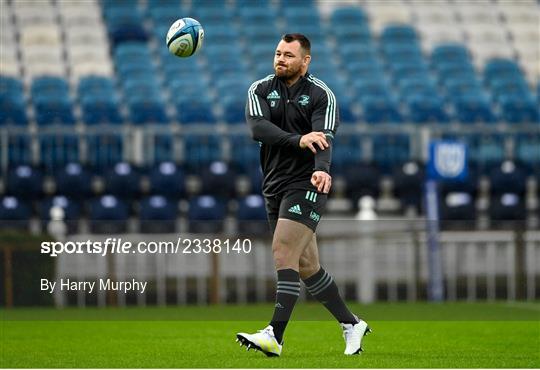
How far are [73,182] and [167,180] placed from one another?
1356 millimetres

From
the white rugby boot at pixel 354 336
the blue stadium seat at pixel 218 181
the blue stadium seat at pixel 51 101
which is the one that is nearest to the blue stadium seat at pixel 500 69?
the blue stadium seat at pixel 218 181

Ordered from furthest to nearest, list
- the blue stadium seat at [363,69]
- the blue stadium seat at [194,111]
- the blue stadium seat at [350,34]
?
the blue stadium seat at [350,34] < the blue stadium seat at [363,69] < the blue stadium seat at [194,111]

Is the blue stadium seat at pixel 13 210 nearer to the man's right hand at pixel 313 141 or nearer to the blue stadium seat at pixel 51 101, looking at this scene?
the blue stadium seat at pixel 51 101

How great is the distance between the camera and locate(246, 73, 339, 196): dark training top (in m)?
7.97

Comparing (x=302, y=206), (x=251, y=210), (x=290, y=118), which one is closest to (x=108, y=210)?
(x=251, y=210)

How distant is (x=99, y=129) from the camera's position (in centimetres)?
2020

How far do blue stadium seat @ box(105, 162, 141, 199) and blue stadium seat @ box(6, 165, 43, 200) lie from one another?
1002 mm

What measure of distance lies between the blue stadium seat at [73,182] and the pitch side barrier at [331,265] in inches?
102

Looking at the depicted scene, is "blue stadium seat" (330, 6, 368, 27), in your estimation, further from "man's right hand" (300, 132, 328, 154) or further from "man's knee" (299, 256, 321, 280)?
"man's right hand" (300, 132, 328, 154)

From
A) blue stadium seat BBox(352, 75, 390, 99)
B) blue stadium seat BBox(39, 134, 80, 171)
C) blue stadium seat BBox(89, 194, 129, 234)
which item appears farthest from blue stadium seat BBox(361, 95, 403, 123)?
blue stadium seat BBox(39, 134, 80, 171)

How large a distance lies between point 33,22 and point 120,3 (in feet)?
5.66

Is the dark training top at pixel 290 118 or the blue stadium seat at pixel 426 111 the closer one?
the dark training top at pixel 290 118

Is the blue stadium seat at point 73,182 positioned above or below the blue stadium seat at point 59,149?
below

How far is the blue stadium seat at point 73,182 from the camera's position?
19.3 metres
